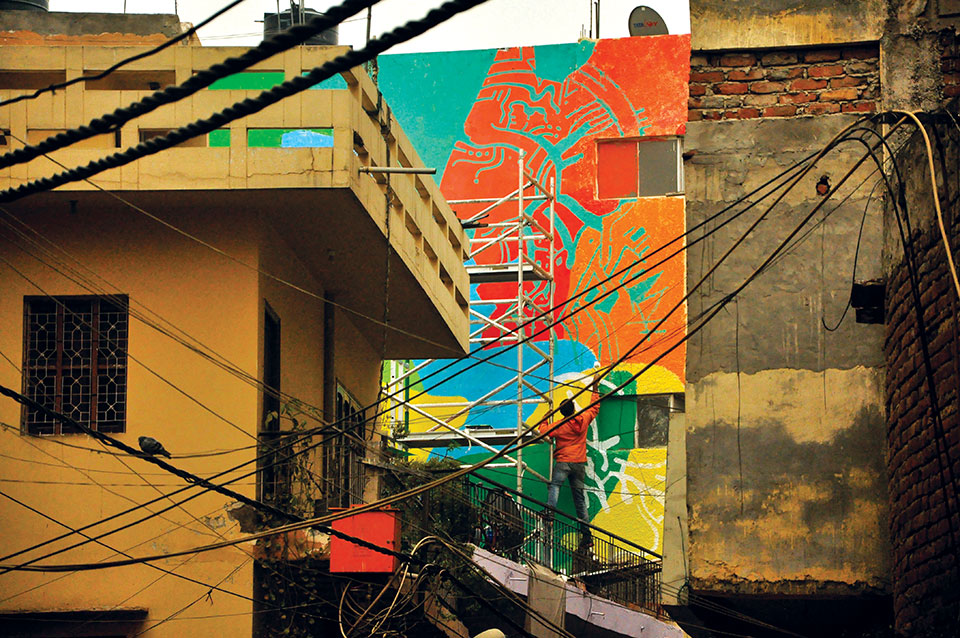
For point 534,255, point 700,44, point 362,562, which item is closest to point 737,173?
point 700,44

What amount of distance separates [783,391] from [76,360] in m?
8.55

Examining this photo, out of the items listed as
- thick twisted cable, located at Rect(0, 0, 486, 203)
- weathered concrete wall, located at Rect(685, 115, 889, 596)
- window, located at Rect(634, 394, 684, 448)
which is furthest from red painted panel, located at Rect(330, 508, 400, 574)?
window, located at Rect(634, 394, 684, 448)

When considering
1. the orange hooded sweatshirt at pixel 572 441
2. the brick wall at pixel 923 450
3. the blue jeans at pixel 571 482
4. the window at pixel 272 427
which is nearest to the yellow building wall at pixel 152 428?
the window at pixel 272 427

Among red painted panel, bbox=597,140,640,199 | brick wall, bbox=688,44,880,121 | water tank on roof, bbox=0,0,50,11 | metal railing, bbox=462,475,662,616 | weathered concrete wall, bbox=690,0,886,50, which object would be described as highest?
water tank on roof, bbox=0,0,50,11

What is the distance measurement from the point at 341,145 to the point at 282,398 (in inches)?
120

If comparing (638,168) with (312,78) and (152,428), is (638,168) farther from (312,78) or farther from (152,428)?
(312,78)

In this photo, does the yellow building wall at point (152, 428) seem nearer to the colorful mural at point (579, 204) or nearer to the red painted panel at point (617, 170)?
the colorful mural at point (579, 204)

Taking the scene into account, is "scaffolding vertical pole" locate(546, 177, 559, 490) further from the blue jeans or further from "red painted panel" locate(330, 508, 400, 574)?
"red painted panel" locate(330, 508, 400, 574)

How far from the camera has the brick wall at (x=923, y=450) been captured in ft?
25.1

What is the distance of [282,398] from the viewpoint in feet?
51.3

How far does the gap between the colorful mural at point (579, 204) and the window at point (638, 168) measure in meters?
0.16

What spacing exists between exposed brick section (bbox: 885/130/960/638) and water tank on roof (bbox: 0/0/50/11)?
1594 cm

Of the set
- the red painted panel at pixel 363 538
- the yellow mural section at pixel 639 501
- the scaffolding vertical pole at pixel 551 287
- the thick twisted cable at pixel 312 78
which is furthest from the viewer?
the scaffolding vertical pole at pixel 551 287

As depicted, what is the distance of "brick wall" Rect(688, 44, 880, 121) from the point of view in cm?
970
